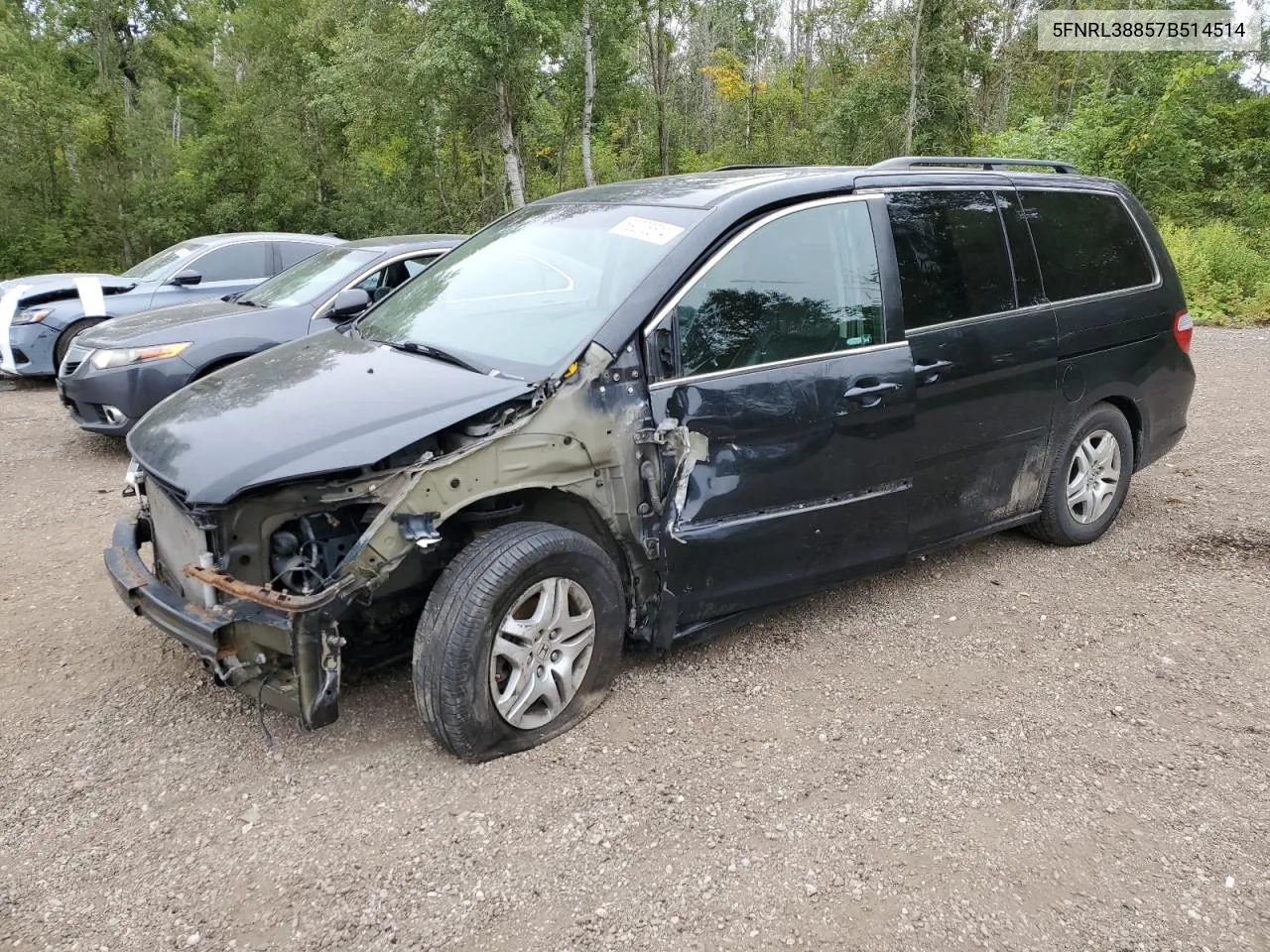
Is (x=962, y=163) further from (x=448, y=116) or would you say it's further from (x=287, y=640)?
(x=448, y=116)

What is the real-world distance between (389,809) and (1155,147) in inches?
795

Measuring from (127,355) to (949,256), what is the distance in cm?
511

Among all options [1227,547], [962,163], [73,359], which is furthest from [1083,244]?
[73,359]

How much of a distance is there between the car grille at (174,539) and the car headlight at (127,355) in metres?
3.10

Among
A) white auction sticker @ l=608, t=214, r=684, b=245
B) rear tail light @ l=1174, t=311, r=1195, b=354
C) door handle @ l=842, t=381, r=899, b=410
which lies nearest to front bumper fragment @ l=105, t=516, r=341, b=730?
white auction sticker @ l=608, t=214, r=684, b=245

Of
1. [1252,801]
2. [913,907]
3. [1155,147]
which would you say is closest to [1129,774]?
[1252,801]

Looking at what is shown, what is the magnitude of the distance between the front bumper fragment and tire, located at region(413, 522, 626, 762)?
274mm

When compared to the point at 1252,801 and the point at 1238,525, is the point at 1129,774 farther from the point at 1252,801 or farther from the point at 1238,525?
the point at 1238,525

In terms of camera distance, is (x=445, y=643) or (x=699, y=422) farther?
(x=699, y=422)

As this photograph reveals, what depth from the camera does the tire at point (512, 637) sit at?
270 cm

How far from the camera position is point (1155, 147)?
1786 cm

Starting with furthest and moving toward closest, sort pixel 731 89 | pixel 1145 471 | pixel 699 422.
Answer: pixel 731 89, pixel 1145 471, pixel 699 422

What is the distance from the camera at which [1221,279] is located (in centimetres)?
1455

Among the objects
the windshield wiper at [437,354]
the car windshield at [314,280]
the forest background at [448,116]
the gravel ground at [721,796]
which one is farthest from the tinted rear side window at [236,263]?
the forest background at [448,116]
